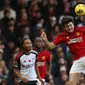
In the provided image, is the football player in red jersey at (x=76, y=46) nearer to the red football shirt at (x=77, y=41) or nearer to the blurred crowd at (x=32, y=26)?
the red football shirt at (x=77, y=41)

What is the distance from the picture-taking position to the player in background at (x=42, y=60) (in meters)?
14.3

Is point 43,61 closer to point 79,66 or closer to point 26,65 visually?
point 26,65

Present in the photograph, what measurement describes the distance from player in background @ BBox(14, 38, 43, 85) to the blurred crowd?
2.26 metres

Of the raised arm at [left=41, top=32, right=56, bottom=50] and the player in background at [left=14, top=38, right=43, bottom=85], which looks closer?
the raised arm at [left=41, top=32, right=56, bottom=50]

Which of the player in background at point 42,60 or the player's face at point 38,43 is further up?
A: the player's face at point 38,43

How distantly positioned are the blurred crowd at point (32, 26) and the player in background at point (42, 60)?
4.77 ft

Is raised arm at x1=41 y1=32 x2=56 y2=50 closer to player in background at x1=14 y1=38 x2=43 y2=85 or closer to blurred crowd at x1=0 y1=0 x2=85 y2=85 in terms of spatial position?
player in background at x1=14 y1=38 x2=43 y2=85

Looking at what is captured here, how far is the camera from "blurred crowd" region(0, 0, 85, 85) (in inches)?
672

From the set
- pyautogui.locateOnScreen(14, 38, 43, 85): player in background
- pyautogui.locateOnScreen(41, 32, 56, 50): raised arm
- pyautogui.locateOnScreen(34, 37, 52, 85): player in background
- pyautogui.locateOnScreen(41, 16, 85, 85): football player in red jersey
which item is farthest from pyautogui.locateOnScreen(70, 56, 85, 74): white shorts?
pyautogui.locateOnScreen(34, 37, 52, 85): player in background

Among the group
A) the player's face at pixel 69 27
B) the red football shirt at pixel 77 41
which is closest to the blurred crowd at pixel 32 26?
the red football shirt at pixel 77 41

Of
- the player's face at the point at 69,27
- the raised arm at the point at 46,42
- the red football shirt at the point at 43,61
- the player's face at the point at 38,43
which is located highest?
the player's face at the point at 69,27

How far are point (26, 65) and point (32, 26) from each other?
611cm

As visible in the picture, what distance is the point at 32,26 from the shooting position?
1936cm

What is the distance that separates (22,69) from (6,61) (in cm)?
392
